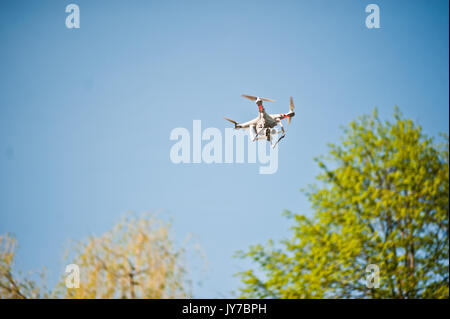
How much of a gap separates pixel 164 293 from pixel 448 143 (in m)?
Answer: 15.1

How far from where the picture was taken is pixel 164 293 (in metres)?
15.7

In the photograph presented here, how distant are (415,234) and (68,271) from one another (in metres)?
13.9

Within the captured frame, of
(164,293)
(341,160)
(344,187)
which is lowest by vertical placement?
(164,293)

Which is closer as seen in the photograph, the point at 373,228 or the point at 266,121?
the point at 266,121

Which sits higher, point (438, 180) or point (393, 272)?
point (438, 180)

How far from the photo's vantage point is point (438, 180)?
17078 millimetres

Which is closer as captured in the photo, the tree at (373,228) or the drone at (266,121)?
the drone at (266,121)

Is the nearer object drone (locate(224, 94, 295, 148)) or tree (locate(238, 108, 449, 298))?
drone (locate(224, 94, 295, 148))

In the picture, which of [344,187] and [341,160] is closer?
[344,187]
